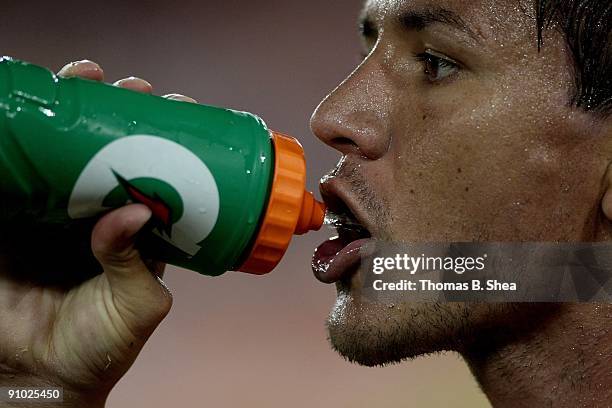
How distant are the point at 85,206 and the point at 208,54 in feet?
8.40

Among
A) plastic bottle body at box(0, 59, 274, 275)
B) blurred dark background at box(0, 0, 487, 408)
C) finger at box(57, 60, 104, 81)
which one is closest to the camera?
plastic bottle body at box(0, 59, 274, 275)

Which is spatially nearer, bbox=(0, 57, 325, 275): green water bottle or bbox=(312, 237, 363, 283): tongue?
bbox=(0, 57, 325, 275): green water bottle

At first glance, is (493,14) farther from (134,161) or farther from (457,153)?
(134,161)

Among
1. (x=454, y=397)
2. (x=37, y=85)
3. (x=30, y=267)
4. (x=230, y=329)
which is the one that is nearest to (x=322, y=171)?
(x=230, y=329)

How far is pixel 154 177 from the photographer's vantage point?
0.70 meters

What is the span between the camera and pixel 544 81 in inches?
32.2

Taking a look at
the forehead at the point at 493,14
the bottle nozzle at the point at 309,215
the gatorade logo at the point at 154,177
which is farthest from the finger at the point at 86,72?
the forehead at the point at 493,14

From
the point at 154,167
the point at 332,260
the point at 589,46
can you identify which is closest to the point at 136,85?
the point at 154,167

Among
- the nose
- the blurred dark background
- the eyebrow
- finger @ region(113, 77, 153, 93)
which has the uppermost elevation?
the eyebrow

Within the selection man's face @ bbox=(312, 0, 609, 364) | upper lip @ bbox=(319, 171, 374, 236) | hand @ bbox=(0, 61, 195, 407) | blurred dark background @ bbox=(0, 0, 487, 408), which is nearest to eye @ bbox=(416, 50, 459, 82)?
man's face @ bbox=(312, 0, 609, 364)

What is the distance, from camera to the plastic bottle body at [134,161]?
26.8 inches

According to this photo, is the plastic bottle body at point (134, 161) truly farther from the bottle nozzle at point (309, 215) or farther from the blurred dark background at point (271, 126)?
the blurred dark background at point (271, 126)

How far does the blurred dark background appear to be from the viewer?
8.30ft

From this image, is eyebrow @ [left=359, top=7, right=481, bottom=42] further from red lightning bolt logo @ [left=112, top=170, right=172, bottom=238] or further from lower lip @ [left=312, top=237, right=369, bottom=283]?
red lightning bolt logo @ [left=112, top=170, right=172, bottom=238]
